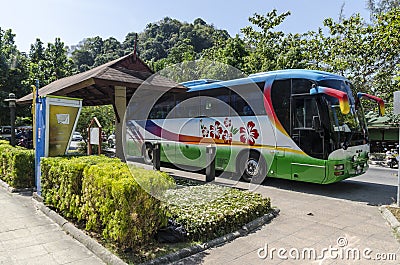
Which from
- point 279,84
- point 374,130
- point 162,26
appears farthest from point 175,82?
point 162,26

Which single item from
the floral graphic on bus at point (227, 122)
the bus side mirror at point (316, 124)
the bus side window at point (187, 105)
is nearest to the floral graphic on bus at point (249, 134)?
the floral graphic on bus at point (227, 122)

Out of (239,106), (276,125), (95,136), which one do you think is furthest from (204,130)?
(95,136)

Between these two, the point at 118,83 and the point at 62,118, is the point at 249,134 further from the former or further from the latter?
the point at 62,118

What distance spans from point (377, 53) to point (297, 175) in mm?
12467

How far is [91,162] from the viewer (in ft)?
17.1

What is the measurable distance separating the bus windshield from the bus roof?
9.0 inches

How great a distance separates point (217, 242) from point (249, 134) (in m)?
4.77

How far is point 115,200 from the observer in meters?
3.87

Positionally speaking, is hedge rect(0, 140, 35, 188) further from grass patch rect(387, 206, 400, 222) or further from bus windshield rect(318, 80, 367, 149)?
grass patch rect(387, 206, 400, 222)

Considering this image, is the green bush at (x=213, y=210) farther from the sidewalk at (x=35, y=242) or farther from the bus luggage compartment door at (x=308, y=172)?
the bus luggage compartment door at (x=308, y=172)

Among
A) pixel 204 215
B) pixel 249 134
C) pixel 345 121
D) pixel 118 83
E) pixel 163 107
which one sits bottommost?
pixel 204 215

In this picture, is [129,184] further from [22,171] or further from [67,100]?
[22,171]

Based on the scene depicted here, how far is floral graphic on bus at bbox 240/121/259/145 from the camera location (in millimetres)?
8664

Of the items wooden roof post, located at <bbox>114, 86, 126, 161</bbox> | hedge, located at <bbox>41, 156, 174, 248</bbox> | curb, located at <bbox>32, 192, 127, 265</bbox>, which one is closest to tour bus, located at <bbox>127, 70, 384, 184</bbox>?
wooden roof post, located at <bbox>114, 86, 126, 161</bbox>
